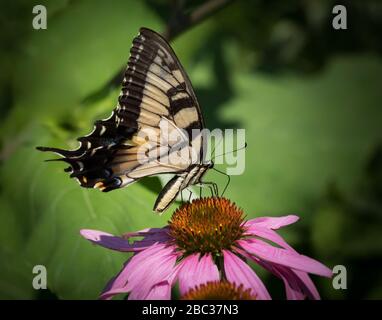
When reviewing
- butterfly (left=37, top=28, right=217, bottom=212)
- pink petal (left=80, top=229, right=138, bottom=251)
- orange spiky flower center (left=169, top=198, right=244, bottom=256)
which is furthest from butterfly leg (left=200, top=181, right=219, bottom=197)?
pink petal (left=80, top=229, right=138, bottom=251)

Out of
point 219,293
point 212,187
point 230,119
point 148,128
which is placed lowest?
point 219,293

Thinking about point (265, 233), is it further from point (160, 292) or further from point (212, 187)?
Answer: point (212, 187)

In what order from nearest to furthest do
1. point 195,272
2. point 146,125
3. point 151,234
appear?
point 195,272 < point 151,234 < point 146,125

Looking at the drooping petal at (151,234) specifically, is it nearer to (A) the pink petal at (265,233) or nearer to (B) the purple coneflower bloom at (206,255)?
(B) the purple coneflower bloom at (206,255)

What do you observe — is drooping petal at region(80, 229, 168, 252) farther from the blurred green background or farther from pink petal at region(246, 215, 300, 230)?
pink petal at region(246, 215, 300, 230)

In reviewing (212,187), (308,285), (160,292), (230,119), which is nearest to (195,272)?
(160,292)

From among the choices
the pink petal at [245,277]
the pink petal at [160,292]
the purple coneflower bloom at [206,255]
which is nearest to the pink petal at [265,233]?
the purple coneflower bloom at [206,255]

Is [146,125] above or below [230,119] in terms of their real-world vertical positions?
below

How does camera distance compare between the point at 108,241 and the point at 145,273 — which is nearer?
the point at 145,273
